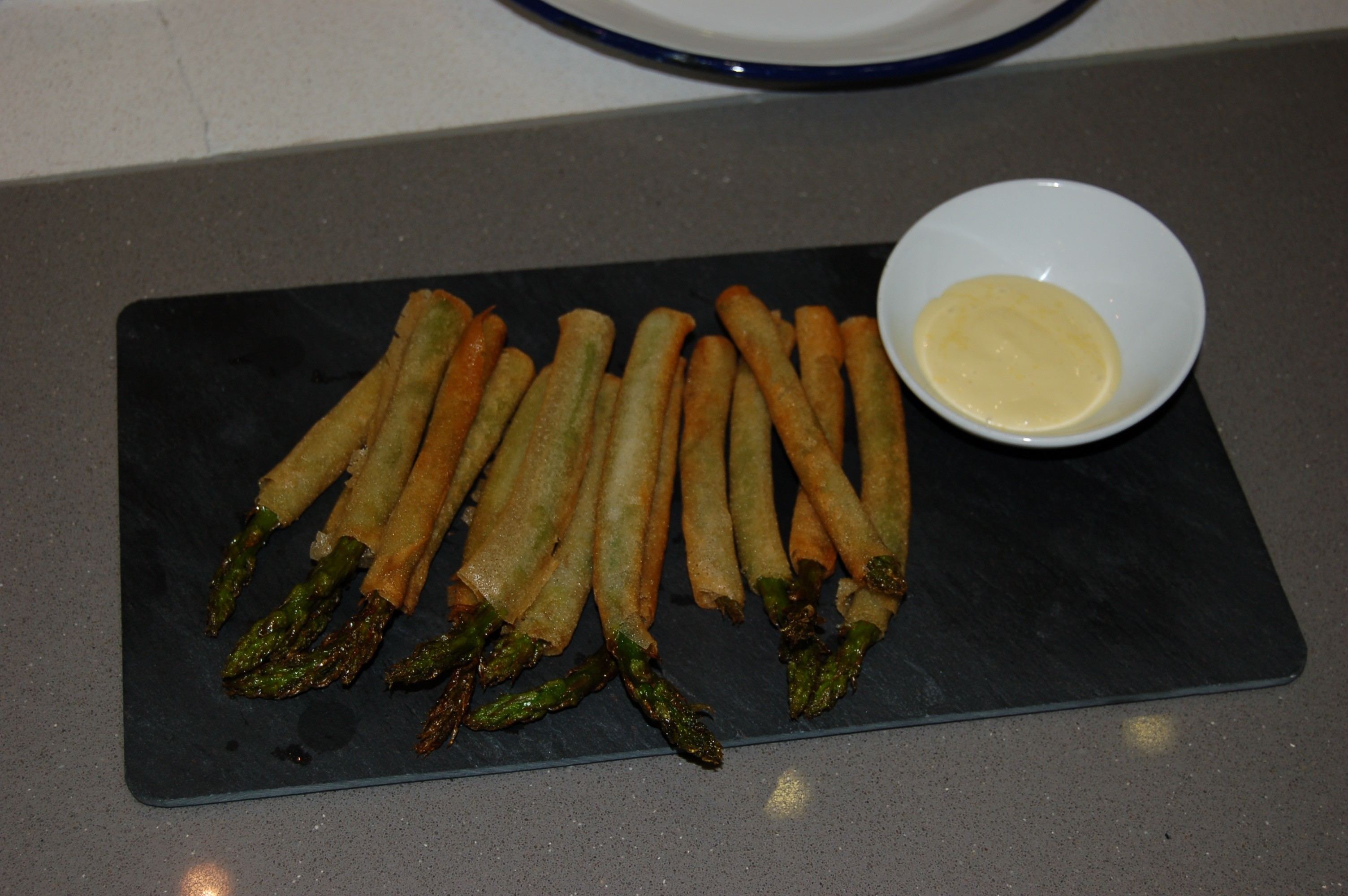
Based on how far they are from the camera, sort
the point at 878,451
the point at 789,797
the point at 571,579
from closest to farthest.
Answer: the point at 789,797, the point at 571,579, the point at 878,451

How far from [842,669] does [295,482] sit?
1362mm

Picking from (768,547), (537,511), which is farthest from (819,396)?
(537,511)

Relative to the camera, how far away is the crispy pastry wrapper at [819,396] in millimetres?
2613

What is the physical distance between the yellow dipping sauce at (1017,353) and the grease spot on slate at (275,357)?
1623 millimetres

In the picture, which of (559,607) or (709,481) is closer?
(559,607)

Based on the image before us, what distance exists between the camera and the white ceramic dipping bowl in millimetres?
2727

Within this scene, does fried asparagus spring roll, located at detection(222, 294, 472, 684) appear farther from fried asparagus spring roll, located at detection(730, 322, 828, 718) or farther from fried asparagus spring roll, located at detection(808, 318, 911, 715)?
fried asparagus spring roll, located at detection(808, 318, 911, 715)

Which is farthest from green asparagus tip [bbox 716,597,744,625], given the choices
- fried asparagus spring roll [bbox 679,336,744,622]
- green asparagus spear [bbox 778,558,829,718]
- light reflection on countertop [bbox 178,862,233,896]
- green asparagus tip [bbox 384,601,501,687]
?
light reflection on countertop [bbox 178,862,233,896]

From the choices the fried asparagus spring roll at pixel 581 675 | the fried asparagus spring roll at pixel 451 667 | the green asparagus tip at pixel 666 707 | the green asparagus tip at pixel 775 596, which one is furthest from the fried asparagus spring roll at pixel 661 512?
the fried asparagus spring roll at pixel 451 667

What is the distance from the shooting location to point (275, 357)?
9.52 feet

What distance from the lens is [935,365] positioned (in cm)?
275

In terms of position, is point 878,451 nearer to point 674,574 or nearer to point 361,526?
point 674,574

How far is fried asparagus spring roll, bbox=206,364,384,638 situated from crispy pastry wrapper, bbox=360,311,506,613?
0.63ft

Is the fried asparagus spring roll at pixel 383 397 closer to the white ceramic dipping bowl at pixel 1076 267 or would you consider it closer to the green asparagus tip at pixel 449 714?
the green asparagus tip at pixel 449 714
